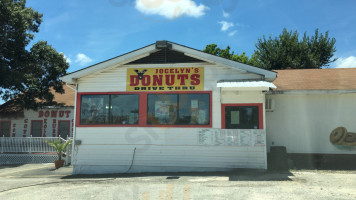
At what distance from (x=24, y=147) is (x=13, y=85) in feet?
12.5

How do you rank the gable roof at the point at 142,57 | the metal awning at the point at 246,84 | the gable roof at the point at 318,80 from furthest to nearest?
the gable roof at the point at 318,80
the gable roof at the point at 142,57
the metal awning at the point at 246,84

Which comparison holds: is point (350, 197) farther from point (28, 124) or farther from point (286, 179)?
point (28, 124)

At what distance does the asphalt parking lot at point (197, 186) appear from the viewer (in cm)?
666

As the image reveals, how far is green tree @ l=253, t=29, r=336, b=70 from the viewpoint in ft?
84.1

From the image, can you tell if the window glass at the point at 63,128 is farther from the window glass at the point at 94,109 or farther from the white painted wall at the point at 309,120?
the white painted wall at the point at 309,120

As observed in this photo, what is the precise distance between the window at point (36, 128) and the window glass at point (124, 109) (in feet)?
29.0

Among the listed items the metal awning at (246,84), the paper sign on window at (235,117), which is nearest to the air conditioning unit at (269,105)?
the paper sign on window at (235,117)

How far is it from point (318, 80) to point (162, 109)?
7190 millimetres

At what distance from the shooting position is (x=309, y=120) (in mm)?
11414

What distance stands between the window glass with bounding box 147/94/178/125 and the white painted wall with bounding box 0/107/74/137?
330 inches

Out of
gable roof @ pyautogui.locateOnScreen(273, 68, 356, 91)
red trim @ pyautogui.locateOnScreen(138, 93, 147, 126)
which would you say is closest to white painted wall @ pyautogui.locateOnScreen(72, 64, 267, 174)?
red trim @ pyautogui.locateOnScreen(138, 93, 147, 126)

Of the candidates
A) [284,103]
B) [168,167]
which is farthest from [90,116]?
[284,103]

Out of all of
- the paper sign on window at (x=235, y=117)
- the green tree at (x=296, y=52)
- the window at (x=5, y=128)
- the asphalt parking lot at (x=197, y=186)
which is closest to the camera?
the asphalt parking lot at (x=197, y=186)

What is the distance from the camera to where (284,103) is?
1157 centimetres
